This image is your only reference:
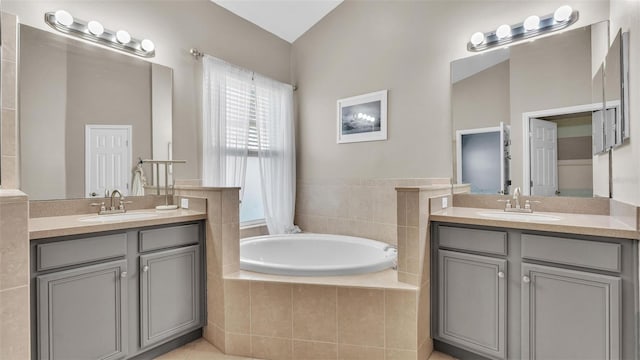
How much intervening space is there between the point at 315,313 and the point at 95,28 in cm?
250

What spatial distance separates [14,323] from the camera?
1070 millimetres

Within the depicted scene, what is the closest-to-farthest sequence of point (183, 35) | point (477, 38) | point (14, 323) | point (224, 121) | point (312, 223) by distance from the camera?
point (14, 323) → point (477, 38) → point (183, 35) → point (224, 121) → point (312, 223)

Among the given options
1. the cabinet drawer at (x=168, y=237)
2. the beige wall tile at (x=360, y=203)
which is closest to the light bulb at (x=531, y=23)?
the beige wall tile at (x=360, y=203)

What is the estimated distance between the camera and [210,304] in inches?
83.0

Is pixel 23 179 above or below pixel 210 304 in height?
above

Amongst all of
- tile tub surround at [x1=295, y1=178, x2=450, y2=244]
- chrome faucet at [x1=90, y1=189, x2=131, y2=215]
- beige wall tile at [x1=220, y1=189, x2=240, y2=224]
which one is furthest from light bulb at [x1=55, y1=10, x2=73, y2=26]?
tile tub surround at [x1=295, y1=178, x2=450, y2=244]

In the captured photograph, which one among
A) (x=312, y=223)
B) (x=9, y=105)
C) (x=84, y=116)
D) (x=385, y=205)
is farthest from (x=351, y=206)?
(x=9, y=105)

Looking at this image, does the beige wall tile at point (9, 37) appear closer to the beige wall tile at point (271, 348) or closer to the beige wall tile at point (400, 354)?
the beige wall tile at point (271, 348)

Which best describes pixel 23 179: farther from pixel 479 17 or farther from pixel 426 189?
pixel 479 17

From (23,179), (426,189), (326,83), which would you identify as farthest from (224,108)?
(426,189)

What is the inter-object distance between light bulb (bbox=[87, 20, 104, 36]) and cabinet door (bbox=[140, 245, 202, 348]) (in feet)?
5.45

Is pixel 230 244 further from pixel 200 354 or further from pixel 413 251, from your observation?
pixel 413 251

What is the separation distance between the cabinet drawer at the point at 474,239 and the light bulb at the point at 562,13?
155 cm

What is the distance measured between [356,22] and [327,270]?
2.56 m
